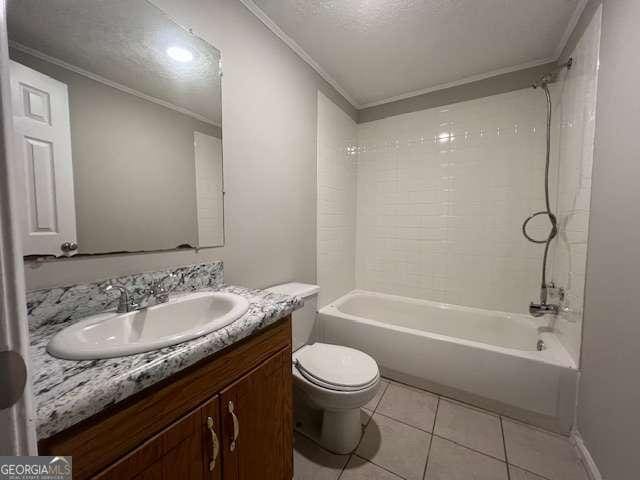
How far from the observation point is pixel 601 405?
1.11 meters

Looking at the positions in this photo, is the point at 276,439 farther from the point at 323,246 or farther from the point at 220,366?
the point at 323,246

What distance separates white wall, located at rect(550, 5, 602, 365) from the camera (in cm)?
130

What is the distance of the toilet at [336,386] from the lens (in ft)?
3.92

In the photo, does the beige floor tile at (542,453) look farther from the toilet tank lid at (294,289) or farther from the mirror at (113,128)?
the mirror at (113,128)

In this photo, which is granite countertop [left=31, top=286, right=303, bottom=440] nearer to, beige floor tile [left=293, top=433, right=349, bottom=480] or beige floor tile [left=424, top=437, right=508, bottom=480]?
beige floor tile [left=293, top=433, right=349, bottom=480]

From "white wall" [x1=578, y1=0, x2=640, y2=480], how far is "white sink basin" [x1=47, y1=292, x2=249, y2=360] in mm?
1448

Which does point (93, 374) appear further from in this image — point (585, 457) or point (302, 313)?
point (585, 457)

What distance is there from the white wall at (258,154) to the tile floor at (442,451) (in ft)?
3.19

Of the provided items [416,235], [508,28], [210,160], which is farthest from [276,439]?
Answer: [508,28]

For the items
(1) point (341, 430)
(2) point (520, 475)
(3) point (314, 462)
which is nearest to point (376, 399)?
(1) point (341, 430)

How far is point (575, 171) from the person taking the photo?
4.82 ft

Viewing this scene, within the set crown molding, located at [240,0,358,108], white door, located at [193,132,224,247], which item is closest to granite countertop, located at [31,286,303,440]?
white door, located at [193,132,224,247]

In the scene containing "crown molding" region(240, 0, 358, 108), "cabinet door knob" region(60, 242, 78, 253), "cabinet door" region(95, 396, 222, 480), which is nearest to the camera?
"cabinet door" region(95, 396, 222, 480)

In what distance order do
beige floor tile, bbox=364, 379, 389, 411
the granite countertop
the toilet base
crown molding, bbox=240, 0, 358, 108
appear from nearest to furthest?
the granite countertop, the toilet base, crown molding, bbox=240, 0, 358, 108, beige floor tile, bbox=364, 379, 389, 411
